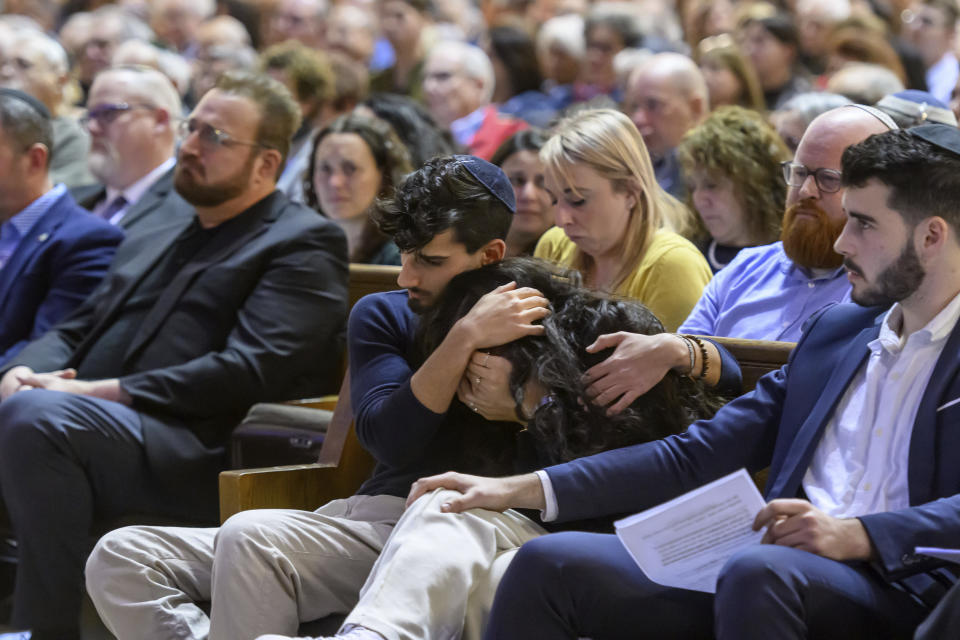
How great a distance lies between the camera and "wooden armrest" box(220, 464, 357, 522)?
9.47 feet

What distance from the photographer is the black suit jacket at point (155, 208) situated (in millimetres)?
4250

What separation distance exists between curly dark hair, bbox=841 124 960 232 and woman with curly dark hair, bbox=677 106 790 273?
57.6 inches

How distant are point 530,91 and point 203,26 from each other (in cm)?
220

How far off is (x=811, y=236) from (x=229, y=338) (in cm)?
160

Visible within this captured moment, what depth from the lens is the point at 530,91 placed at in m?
7.84

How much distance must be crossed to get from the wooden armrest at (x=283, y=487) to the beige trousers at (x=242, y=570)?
0.58 ft

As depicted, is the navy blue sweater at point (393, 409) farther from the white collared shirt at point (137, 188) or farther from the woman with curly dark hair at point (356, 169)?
the white collared shirt at point (137, 188)

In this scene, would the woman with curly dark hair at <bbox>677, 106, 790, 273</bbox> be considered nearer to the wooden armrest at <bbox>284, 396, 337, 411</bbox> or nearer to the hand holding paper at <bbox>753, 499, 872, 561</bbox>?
the wooden armrest at <bbox>284, 396, 337, 411</bbox>

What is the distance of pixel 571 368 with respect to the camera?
96.9 inches

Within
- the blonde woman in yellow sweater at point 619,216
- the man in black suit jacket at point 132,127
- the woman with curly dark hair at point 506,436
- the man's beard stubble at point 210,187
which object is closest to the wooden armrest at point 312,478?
the woman with curly dark hair at point 506,436

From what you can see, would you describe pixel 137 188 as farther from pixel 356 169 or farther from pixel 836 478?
pixel 836 478

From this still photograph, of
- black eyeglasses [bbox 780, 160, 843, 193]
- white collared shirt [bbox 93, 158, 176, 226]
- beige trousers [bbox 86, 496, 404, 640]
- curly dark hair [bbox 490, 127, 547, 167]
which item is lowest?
beige trousers [bbox 86, 496, 404, 640]

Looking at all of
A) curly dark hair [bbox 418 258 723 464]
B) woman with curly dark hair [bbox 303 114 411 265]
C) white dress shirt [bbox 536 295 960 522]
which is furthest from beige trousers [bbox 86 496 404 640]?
woman with curly dark hair [bbox 303 114 411 265]

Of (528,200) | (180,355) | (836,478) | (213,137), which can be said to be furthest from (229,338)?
(836,478)
